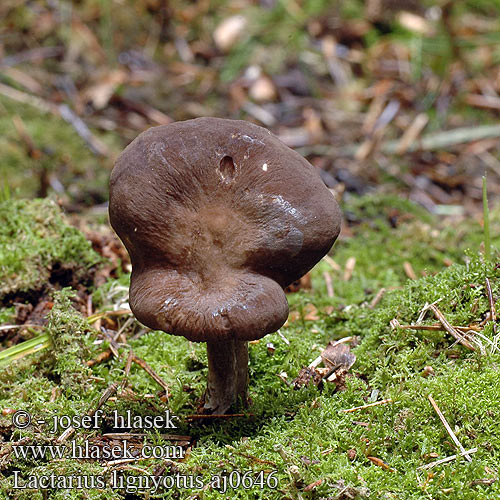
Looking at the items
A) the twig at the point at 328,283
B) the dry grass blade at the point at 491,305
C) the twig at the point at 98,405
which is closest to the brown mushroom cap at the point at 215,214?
the twig at the point at 98,405

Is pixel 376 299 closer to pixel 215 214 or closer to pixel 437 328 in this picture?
pixel 437 328

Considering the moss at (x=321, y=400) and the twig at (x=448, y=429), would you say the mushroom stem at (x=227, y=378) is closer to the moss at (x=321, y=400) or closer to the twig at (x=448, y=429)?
the moss at (x=321, y=400)

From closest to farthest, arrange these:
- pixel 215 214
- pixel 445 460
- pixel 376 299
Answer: pixel 445 460, pixel 215 214, pixel 376 299

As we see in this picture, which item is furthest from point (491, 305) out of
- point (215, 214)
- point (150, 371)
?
point (150, 371)

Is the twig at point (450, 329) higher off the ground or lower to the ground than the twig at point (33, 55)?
higher

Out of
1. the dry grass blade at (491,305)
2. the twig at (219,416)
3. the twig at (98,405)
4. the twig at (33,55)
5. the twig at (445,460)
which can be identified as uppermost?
the dry grass blade at (491,305)

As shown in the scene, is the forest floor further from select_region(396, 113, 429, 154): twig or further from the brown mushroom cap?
the brown mushroom cap
